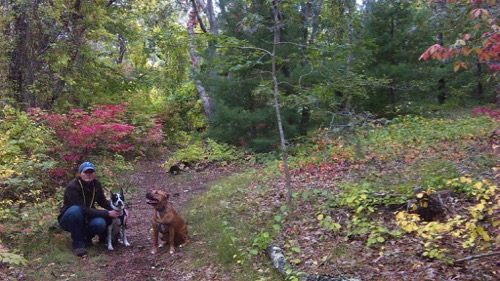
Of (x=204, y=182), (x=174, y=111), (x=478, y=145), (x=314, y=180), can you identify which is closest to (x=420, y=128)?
(x=478, y=145)

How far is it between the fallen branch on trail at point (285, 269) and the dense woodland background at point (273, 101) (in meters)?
0.19

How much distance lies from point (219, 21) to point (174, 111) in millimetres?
5917

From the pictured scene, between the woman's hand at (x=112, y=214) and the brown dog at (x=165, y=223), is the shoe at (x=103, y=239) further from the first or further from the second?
the brown dog at (x=165, y=223)

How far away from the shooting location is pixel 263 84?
247 inches

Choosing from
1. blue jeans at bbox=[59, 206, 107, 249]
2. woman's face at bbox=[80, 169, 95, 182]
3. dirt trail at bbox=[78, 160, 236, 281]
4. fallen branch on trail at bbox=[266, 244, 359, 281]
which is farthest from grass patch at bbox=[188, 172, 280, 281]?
woman's face at bbox=[80, 169, 95, 182]

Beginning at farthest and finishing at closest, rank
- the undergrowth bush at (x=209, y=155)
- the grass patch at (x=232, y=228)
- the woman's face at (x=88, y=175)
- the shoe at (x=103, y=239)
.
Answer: the undergrowth bush at (x=209, y=155) < the shoe at (x=103, y=239) < the woman's face at (x=88, y=175) < the grass patch at (x=232, y=228)

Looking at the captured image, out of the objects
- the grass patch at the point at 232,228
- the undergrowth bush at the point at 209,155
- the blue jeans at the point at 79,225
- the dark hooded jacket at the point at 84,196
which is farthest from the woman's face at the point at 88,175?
the undergrowth bush at the point at 209,155

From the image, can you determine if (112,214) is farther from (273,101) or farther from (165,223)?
(273,101)

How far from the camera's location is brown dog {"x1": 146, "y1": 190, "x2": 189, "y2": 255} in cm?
575

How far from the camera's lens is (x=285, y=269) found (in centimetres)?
457

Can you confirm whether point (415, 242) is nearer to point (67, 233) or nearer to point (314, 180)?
point (314, 180)

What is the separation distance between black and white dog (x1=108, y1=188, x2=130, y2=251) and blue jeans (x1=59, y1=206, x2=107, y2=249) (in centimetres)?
16

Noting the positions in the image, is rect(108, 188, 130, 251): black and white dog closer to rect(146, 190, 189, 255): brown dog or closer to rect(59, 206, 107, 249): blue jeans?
rect(59, 206, 107, 249): blue jeans

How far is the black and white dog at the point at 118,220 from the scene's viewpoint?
6083 millimetres
